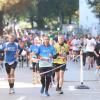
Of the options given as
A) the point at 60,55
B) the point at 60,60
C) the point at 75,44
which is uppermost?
the point at 60,55

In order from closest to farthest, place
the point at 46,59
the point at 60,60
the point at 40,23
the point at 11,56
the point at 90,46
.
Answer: the point at 46,59, the point at 11,56, the point at 60,60, the point at 90,46, the point at 40,23

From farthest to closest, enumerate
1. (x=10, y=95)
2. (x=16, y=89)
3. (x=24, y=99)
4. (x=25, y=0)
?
(x=25, y=0)
(x=16, y=89)
(x=10, y=95)
(x=24, y=99)

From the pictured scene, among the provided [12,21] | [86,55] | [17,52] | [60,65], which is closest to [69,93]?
[60,65]

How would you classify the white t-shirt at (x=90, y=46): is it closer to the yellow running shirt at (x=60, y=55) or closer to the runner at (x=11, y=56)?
the yellow running shirt at (x=60, y=55)

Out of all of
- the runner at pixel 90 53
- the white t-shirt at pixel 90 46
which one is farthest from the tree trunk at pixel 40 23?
the runner at pixel 90 53

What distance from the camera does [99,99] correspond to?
Answer: 1500cm

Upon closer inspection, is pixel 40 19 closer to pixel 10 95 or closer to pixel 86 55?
pixel 86 55

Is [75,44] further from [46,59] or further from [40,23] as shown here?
[40,23]

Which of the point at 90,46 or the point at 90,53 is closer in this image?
the point at 90,53

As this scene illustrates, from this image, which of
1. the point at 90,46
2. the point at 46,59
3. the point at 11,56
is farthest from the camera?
the point at 90,46

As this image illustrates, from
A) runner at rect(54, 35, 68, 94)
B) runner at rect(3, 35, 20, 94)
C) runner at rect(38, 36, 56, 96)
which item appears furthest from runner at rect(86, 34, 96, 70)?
runner at rect(38, 36, 56, 96)

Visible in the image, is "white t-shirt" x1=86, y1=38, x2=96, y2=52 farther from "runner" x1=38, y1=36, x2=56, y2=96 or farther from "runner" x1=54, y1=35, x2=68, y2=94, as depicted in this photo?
"runner" x1=38, y1=36, x2=56, y2=96

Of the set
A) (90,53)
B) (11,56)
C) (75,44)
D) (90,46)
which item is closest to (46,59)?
(11,56)

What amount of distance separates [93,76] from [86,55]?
5889 millimetres
